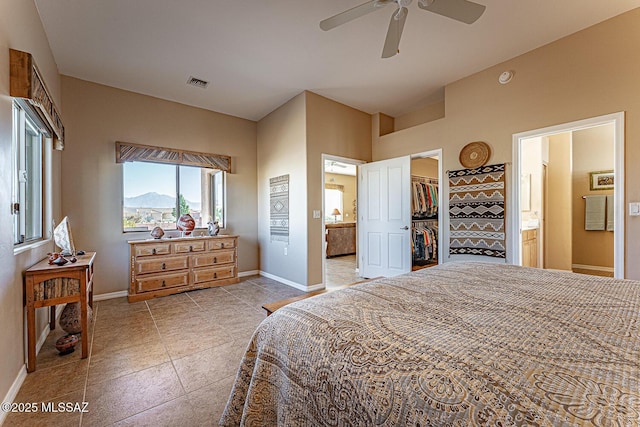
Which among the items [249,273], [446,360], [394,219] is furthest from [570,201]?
[249,273]

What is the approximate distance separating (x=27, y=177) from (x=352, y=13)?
10.1ft

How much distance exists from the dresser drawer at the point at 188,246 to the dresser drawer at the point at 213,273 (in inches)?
12.7

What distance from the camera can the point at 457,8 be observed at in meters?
1.88

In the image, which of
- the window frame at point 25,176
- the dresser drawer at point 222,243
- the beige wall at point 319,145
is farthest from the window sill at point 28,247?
the beige wall at point 319,145

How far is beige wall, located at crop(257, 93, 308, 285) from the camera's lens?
4.08 m

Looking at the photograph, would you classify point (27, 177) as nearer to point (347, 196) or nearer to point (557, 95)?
point (557, 95)

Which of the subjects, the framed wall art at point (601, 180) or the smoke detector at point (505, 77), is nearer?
the smoke detector at point (505, 77)

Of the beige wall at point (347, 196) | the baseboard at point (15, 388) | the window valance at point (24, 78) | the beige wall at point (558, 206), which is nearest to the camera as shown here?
the baseboard at point (15, 388)

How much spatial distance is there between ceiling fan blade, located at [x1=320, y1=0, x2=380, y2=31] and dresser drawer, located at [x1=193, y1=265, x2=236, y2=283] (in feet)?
11.8

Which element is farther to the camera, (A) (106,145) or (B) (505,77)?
(A) (106,145)

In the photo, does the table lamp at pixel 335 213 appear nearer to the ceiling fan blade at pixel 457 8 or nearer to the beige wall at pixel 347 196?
→ the beige wall at pixel 347 196

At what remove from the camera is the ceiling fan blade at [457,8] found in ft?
5.98

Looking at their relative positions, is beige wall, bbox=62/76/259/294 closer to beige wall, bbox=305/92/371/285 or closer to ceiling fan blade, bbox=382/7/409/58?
beige wall, bbox=305/92/371/285

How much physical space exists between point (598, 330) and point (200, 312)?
331 centimetres
